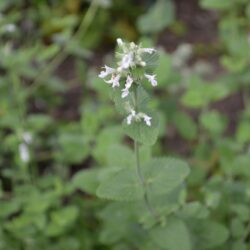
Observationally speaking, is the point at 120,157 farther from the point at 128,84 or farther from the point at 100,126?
the point at 100,126

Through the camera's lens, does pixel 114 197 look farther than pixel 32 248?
No

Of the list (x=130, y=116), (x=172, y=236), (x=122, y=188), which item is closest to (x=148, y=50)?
(x=130, y=116)

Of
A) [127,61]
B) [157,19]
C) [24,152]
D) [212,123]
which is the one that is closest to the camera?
[127,61]

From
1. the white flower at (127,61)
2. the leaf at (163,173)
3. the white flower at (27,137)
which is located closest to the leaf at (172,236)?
the leaf at (163,173)

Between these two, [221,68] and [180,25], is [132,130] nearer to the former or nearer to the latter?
[221,68]

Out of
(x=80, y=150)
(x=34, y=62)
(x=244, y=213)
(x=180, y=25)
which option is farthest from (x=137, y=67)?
(x=180, y=25)

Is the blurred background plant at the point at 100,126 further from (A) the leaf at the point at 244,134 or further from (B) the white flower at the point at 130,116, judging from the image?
(B) the white flower at the point at 130,116
